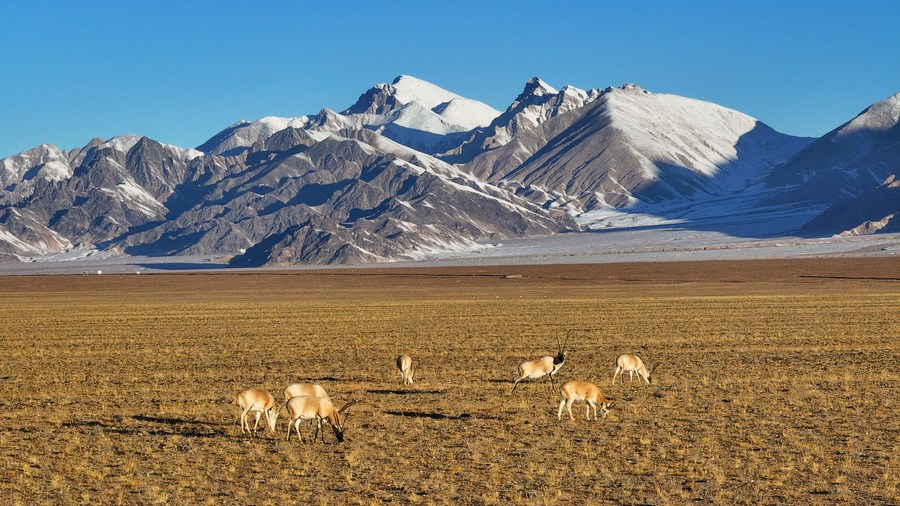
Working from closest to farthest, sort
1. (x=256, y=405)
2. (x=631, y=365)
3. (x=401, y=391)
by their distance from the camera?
(x=256, y=405)
(x=401, y=391)
(x=631, y=365)

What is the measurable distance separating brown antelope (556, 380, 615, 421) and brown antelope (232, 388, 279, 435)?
5.92m

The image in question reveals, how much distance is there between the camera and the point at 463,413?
2284cm

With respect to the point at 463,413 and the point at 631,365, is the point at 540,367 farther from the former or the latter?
the point at 631,365

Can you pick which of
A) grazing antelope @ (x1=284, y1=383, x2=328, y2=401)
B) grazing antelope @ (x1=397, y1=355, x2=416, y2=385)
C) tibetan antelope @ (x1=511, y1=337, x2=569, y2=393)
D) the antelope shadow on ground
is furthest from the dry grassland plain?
grazing antelope @ (x1=284, y1=383, x2=328, y2=401)

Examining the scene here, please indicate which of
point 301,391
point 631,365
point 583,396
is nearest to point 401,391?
point 631,365

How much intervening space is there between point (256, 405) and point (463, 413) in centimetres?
496

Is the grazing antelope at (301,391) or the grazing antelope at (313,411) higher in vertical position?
the grazing antelope at (301,391)

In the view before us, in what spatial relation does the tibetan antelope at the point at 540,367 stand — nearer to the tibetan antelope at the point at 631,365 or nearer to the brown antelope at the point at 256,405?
the tibetan antelope at the point at 631,365

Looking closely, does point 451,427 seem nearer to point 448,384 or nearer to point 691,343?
point 448,384

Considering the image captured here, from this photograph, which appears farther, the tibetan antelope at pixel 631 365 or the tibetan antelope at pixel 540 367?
the tibetan antelope at pixel 631 365

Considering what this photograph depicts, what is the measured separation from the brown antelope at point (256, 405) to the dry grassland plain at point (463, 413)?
414 millimetres

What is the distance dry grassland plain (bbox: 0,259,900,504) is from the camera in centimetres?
1630

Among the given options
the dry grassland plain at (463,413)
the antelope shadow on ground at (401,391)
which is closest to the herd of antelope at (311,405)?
the dry grassland plain at (463,413)

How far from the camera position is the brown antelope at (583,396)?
21275mm
